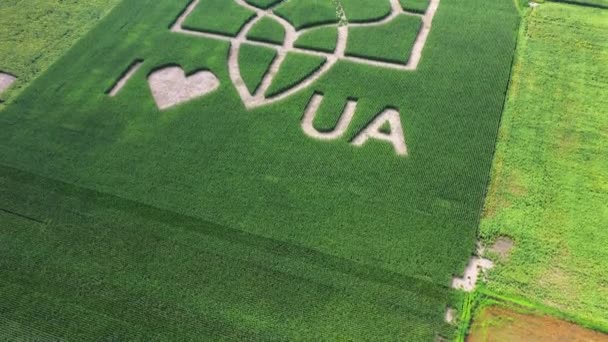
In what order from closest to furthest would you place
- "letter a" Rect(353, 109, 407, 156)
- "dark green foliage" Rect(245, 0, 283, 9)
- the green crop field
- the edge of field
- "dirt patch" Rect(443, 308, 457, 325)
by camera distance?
the edge of field, "dirt patch" Rect(443, 308, 457, 325), the green crop field, "letter a" Rect(353, 109, 407, 156), "dark green foliage" Rect(245, 0, 283, 9)

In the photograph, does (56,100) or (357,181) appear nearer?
(357,181)

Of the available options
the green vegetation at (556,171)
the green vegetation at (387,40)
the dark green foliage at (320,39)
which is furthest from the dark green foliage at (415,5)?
the green vegetation at (556,171)

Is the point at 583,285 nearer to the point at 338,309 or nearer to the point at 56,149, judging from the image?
the point at 338,309

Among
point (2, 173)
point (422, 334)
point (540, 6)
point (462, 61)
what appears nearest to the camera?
point (422, 334)

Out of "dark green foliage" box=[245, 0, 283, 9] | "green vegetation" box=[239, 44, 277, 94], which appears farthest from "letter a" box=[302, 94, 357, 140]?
"dark green foliage" box=[245, 0, 283, 9]

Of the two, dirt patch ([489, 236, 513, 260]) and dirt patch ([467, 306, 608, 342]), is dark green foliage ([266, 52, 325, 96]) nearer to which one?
dirt patch ([489, 236, 513, 260])

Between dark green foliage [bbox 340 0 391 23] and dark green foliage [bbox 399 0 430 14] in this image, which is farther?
dark green foliage [bbox 399 0 430 14]

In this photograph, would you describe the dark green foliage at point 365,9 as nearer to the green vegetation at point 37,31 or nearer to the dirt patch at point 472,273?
the green vegetation at point 37,31

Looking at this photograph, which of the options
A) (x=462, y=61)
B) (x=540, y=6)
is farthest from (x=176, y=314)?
(x=540, y=6)
